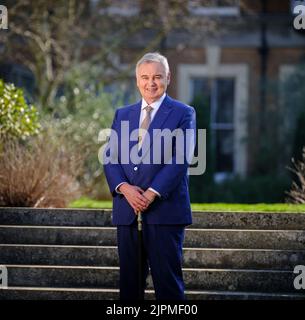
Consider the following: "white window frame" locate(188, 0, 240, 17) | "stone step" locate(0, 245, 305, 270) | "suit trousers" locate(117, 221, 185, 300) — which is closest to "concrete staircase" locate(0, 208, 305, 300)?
"stone step" locate(0, 245, 305, 270)

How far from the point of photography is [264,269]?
7109 mm

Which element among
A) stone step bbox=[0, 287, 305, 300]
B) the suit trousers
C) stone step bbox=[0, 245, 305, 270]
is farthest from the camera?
stone step bbox=[0, 245, 305, 270]

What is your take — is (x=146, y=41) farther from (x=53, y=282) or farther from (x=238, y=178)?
(x=53, y=282)

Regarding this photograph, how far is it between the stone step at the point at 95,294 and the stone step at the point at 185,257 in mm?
390

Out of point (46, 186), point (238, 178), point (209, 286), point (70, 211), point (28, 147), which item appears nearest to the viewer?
point (209, 286)

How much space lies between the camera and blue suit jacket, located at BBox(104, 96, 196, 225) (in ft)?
17.8

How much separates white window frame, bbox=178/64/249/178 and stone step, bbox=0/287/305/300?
10651mm

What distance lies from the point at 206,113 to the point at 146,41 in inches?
115

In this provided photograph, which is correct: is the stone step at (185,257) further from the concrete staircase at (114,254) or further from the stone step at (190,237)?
the stone step at (190,237)

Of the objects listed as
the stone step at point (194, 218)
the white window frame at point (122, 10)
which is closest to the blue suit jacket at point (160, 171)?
the stone step at point (194, 218)

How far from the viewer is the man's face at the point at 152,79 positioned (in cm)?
546

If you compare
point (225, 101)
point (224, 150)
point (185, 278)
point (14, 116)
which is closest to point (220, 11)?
point (225, 101)

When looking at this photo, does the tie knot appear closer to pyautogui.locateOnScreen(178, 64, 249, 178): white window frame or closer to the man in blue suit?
the man in blue suit
